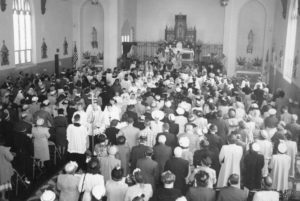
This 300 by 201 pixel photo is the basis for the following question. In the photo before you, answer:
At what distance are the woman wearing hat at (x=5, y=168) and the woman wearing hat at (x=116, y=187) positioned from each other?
10.2ft

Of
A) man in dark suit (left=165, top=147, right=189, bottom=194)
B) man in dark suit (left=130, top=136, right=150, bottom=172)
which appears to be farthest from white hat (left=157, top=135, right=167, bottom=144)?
man in dark suit (left=165, top=147, right=189, bottom=194)

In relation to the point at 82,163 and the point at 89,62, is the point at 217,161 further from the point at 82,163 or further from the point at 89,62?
the point at 89,62

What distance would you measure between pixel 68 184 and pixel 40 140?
3.43 meters

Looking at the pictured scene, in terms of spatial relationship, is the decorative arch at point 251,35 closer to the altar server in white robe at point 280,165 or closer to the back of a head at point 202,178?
the altar server in white robe at point 280,165

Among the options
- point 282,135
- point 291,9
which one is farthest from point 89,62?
point 282,135

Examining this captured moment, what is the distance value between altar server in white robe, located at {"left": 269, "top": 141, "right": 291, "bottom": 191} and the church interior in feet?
19.0

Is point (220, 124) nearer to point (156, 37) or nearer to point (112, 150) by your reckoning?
point (112, 150)

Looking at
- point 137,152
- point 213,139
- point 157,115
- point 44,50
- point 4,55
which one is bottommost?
point 137,152

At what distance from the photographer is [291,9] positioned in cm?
2102

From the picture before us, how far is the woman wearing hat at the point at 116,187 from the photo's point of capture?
6.50 metres

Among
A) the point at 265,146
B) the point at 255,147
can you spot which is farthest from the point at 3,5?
the point at 255,147

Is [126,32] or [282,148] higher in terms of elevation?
[126,32]

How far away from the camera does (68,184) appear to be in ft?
22.4

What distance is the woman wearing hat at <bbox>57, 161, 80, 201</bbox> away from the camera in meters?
6.82
